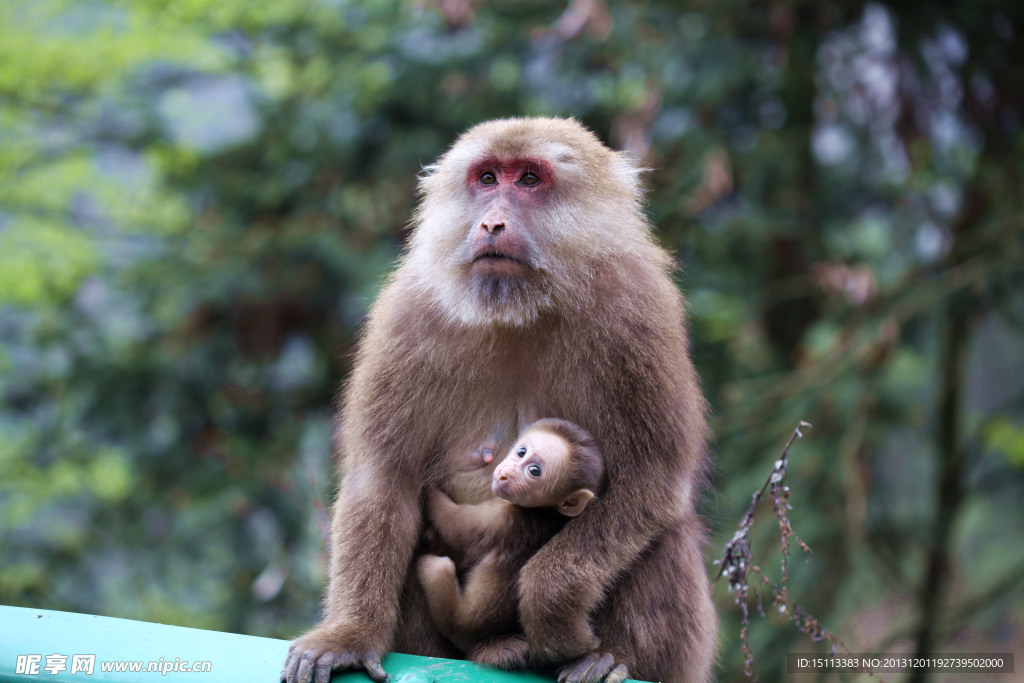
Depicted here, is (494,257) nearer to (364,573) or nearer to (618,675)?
(364,573)

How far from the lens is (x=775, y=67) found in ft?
19.9

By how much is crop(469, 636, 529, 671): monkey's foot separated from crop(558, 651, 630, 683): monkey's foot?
127 millimetres

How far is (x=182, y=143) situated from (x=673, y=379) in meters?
4.63

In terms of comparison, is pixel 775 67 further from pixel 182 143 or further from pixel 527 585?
pixel 527 585

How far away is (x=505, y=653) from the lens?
9.22 ft

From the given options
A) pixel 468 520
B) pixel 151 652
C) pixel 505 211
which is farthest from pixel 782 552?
pixel 151 652

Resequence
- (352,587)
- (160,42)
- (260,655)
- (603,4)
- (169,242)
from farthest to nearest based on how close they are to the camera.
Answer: (160,42)
(169,242)
(603,4)
(352,587)
(260,655)

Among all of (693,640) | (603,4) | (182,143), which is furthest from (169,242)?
(693,640)

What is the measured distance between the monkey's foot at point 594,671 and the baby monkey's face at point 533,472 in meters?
0.49

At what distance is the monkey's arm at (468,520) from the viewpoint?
298cm

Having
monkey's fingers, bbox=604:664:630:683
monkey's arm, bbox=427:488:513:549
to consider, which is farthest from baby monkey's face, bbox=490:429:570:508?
monkey's fingers, bbox=604:664:630:683

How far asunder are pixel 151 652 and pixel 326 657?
50 centimetres

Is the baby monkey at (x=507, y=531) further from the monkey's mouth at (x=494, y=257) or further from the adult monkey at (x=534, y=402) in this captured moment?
the monkey's mouth at (x=494, y=257)

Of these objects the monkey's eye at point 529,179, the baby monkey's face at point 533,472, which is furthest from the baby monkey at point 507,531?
Result: the monkey's eye at point 529,179
